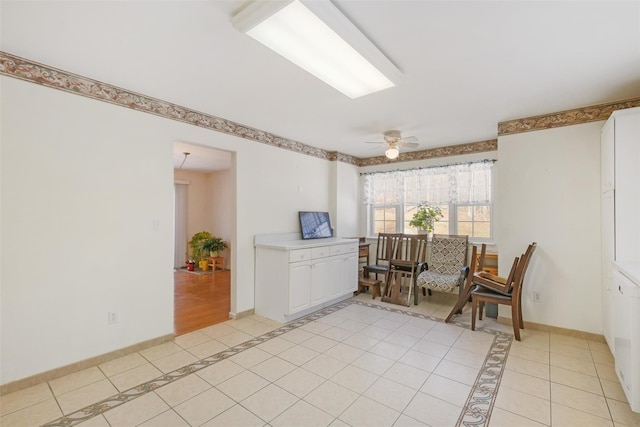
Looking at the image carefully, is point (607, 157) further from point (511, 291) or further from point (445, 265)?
point (445, 265)

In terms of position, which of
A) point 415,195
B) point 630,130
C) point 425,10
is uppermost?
point 425,10

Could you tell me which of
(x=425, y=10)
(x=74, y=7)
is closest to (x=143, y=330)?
(x=74, y=7)

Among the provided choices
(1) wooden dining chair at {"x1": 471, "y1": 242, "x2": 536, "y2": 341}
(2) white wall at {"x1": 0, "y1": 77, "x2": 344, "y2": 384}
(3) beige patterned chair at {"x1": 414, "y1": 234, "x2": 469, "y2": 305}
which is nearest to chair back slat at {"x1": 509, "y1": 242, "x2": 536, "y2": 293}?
(1) wooden dining chair at {"x1": 471, "y1": 242, "x2": 536, "y2": 341}

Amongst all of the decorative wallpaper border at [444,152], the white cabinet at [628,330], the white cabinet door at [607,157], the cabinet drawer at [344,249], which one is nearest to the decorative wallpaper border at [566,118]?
the white cabinet door at [607,157]

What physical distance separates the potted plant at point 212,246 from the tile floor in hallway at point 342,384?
3.55m

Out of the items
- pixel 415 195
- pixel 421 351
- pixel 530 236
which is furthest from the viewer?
pixel 415 195

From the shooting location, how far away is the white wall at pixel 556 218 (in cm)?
301

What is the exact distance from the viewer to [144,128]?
2799 mm

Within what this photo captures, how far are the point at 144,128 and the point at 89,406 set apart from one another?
2304mm

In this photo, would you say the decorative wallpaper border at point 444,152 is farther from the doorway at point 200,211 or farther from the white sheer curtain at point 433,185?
the doorway at point 200,211

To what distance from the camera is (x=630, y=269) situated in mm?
2045

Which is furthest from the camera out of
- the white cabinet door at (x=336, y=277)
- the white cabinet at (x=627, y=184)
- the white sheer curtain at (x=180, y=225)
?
the white sheer curtain at (x=180, y=225)

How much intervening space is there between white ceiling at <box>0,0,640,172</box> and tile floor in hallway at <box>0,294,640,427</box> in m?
2.43

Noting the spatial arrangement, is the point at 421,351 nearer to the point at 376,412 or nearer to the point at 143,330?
the point at 376,412
